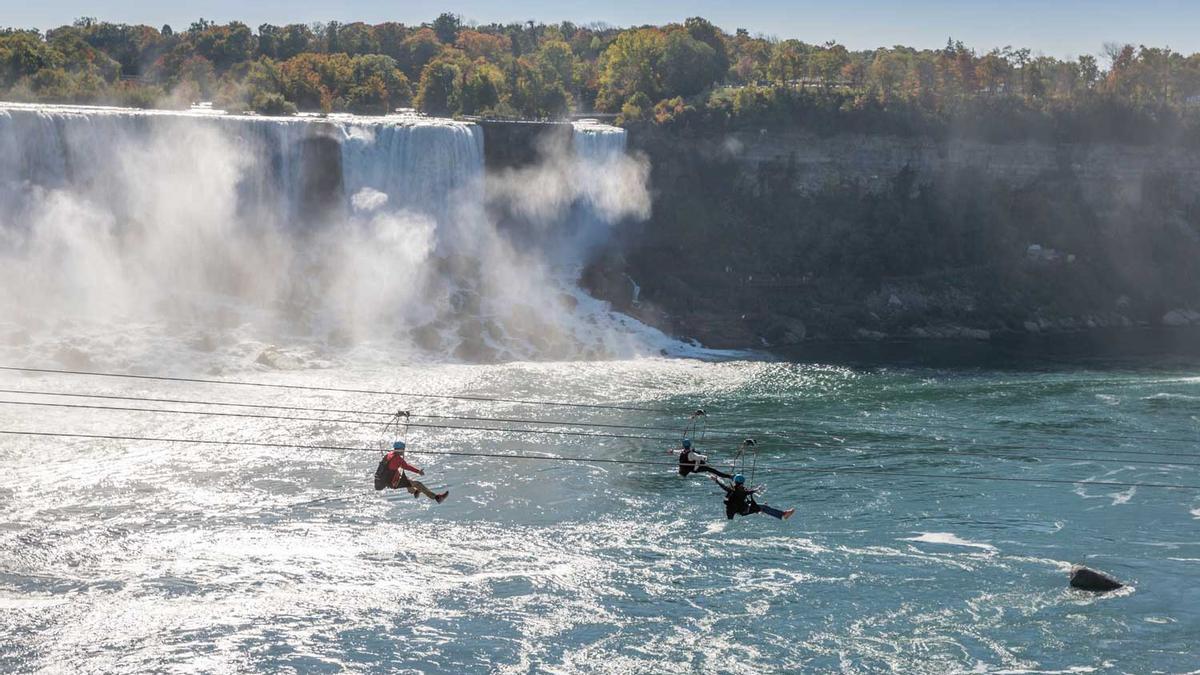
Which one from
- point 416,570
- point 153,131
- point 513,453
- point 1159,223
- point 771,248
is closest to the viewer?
point 416,570

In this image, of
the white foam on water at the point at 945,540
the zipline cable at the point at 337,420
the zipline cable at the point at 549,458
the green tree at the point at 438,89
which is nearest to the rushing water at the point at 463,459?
the white foam on water at the point at 945,540

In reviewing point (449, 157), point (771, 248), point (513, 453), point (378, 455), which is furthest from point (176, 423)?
point (771, 248)

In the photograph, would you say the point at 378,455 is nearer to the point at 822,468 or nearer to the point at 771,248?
the point at 822,468

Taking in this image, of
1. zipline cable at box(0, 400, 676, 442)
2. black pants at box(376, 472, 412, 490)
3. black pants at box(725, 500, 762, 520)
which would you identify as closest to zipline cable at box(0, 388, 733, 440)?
zipline cable at box(0, 400, 676, 442)

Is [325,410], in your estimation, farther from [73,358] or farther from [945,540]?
[945,540]

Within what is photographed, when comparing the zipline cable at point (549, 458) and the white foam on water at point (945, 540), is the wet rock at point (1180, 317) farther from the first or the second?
the white foam on water at point (945, 540)

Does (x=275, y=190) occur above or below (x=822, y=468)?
above
